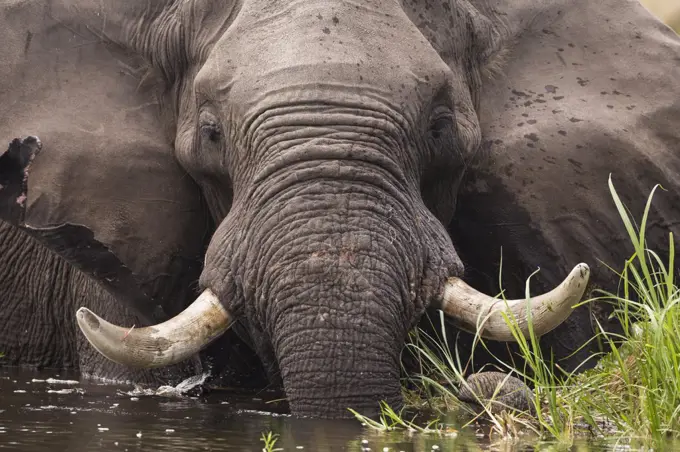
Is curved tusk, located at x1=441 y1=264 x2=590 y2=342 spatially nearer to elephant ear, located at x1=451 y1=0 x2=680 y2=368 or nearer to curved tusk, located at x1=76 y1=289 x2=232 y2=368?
curved tusk, located at x1=76 y1=289 x2=232 y2=368

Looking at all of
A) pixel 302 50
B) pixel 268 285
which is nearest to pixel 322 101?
pixel 302 50

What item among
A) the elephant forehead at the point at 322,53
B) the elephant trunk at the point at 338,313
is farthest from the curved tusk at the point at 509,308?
the elephant forehead at the point at 322,53

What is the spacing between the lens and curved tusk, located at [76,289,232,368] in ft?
18.1

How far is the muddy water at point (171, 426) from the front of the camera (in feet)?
16.2

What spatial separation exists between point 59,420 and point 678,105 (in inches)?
121

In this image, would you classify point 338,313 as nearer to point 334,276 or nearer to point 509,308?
point 334,276

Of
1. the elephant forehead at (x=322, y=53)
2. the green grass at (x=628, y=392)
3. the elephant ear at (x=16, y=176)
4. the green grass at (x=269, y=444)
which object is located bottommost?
the green grass at (x=269, y=444)

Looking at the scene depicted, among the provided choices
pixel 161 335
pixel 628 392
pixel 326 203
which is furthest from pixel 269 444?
pixel 628 392

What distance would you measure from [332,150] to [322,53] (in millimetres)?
369

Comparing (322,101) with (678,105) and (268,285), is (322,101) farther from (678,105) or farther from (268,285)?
(678,105)

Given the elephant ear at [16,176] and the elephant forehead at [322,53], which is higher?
the elephant forehead at [322,53]

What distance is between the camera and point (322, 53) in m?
5.76

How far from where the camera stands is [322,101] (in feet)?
18.8

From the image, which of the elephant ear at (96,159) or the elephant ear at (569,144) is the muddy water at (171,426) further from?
the elephant ear at (569,144)
